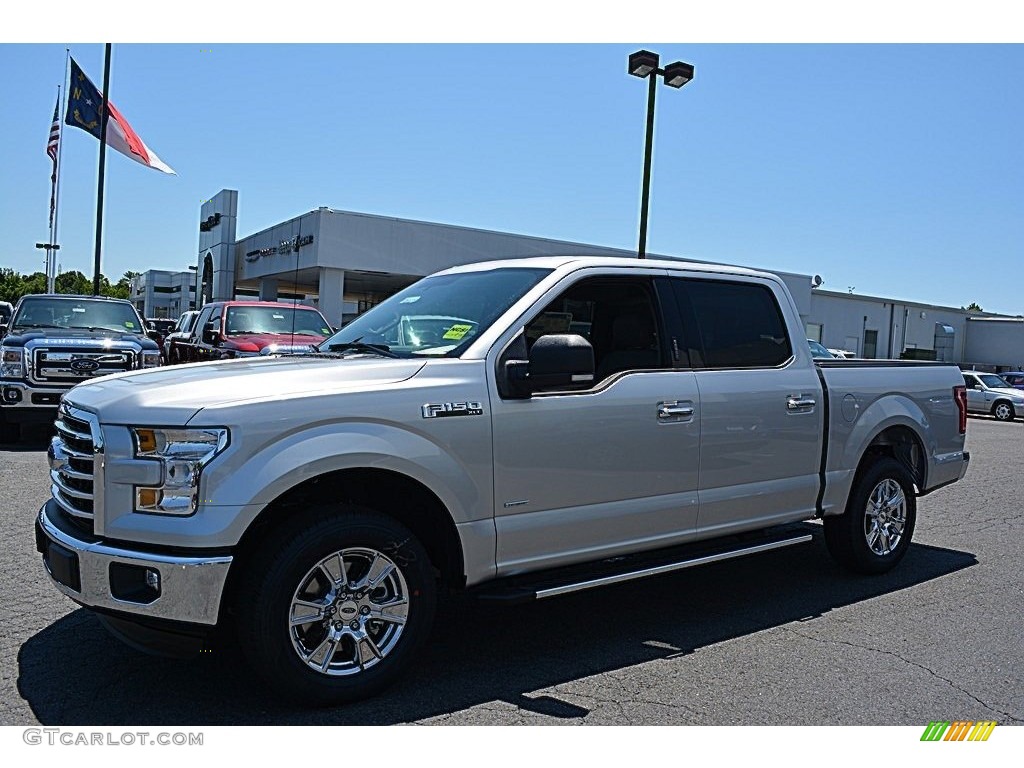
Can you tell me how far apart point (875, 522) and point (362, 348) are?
3803 millimetres

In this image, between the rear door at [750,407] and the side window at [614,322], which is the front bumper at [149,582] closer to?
the side window at [614,322]

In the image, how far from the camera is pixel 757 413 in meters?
5.17

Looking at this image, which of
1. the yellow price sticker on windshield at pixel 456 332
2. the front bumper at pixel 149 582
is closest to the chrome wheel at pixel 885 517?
the yellow price sticker on windshield at pixel 456 332

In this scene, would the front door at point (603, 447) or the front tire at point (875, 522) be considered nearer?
the front door at point (603, 447)

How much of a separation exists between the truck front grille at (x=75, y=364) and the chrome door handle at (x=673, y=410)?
7899mm

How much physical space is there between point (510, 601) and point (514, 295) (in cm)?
154

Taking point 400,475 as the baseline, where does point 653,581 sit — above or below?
below

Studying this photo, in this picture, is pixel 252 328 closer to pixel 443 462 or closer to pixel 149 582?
pixel 443 462

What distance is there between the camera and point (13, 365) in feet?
34.7

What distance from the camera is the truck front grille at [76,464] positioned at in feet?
11.7

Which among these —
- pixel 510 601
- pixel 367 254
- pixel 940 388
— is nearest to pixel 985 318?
pixel 367 254

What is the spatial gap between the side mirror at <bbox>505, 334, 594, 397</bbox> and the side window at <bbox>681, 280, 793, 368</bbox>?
121 cm

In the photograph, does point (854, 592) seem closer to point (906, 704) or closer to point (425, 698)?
point (906, 704)

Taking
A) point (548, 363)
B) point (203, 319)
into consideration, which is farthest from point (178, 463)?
point (203, 319)
